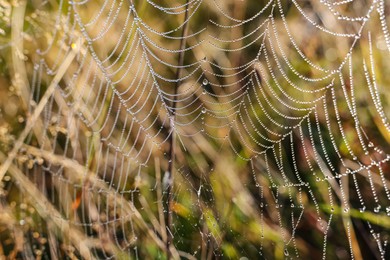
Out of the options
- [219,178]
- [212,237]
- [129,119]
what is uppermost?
[129,119]

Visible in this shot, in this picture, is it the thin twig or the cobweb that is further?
the thin twig

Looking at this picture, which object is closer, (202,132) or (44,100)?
(202,132)

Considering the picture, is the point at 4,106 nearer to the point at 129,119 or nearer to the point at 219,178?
the point at 129,119

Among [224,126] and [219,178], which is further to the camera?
[224,126]

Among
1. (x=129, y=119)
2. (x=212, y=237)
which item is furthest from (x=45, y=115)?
(x=212, y=237)

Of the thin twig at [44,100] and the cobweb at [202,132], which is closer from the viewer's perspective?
the cobweb at [202,132]

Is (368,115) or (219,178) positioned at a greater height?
(368,115)

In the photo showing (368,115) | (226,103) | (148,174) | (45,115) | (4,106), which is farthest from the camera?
(4,106)

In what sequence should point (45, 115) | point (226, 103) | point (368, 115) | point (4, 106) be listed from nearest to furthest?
point (368, 115) → point (226, 103) → point (45, 115) → point (4, 106)
